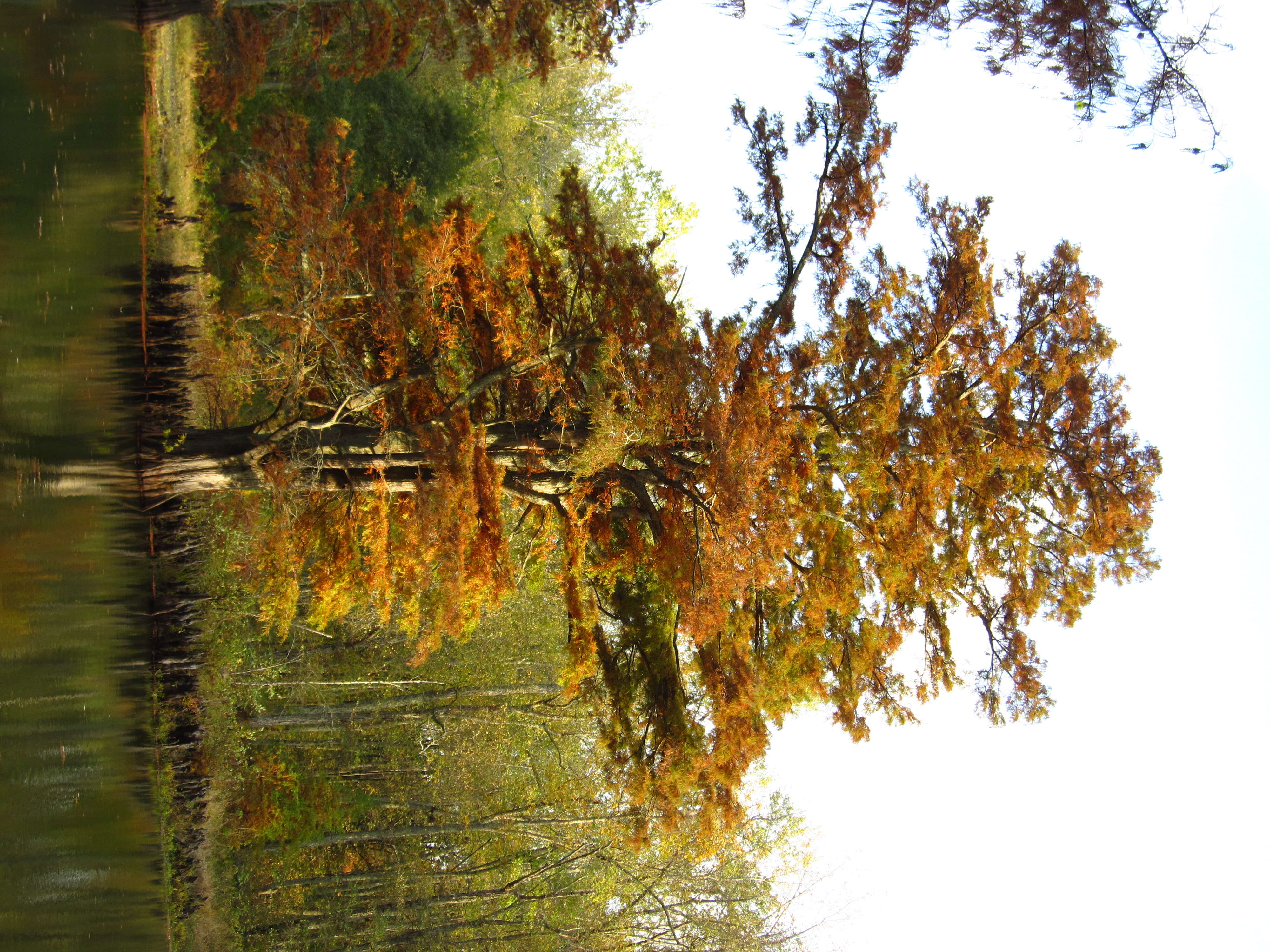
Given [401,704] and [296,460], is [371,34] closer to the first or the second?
[296,460]

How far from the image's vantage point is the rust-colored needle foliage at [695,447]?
8609 millimetres

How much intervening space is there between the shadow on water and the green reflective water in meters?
0.02

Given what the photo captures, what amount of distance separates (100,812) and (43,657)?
83.6 inches

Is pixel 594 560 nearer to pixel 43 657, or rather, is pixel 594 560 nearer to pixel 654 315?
pixel 654 315

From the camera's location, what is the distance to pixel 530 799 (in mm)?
16641

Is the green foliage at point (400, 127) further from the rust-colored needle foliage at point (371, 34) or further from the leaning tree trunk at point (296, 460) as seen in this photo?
the leaning tree trunk at point (296, 460)

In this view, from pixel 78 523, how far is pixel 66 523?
0.14 meters

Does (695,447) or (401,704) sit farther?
(401,704)

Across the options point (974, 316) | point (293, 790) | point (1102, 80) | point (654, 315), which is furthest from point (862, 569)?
point (293, 790)

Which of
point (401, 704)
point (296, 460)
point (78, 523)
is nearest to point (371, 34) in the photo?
point (296, 460)

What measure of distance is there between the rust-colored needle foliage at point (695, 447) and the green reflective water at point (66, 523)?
1.89 metres

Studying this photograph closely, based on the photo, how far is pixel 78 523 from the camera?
29.2 feet

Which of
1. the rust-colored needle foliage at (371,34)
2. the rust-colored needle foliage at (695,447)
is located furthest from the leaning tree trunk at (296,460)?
the rust-colored needle foliage at (371,34)

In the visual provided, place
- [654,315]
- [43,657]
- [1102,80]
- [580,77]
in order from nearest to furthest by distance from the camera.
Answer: [1102,80] → [43,657] → [654,315] → [580,77]
